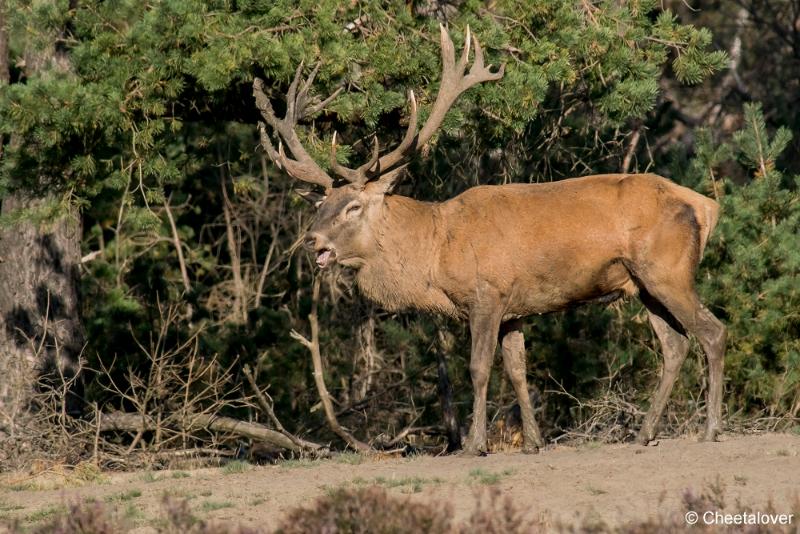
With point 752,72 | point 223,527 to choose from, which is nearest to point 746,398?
point 223,527

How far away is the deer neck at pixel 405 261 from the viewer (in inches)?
447

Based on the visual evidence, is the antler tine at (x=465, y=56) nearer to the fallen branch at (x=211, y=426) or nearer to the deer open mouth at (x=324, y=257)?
the deer open mouth at (x=324, y=257)

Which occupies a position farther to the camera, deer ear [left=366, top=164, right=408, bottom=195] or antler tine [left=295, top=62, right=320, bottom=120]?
deer ear [left=366, top=164, right=408, bottom=195]

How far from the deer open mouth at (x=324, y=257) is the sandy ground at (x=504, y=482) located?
5.41 ft

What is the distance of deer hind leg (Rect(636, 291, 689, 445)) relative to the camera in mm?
11227

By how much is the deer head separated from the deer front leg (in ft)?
3.87

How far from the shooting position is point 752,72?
23.8m

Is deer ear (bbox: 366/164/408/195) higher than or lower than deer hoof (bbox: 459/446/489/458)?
higher

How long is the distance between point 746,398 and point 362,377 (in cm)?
458

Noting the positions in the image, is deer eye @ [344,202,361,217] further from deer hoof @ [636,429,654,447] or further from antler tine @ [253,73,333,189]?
deer hoof @ [636,429,654,447]

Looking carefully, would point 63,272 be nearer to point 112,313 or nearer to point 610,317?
point 112,313

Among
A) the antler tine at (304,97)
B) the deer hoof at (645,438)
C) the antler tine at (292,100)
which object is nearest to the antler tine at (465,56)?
the antler tine at (304,97)

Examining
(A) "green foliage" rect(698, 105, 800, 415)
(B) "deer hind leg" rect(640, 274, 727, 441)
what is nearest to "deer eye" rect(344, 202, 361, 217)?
(B) "deer hind leg" rect(640, 274, 727, 441)

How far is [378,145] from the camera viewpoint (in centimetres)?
1120
